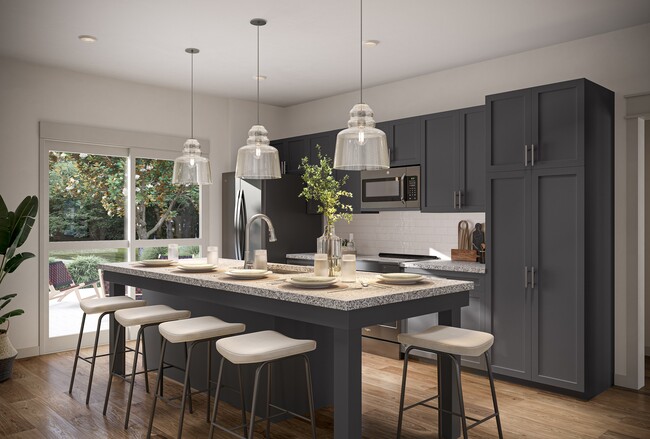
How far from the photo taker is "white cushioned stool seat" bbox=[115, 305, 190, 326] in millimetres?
3684

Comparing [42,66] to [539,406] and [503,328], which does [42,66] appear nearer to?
[503,328]

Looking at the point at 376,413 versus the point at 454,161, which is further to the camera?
the point at 454,161

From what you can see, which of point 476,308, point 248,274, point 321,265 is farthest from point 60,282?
point 476,308

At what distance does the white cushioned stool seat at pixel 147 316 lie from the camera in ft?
12.1

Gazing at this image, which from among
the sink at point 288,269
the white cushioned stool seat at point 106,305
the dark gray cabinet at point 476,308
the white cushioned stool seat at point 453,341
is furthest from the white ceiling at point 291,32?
the white cushioned stool seat at point 453,341

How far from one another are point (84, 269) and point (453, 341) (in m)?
4.45

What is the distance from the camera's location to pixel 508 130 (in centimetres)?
449

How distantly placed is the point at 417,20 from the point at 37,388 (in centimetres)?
420

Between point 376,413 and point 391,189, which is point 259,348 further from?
point 391,189

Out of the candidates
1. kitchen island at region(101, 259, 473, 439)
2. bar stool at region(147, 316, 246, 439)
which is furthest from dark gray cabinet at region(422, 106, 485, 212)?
bar stool at region(147, 316, 246, 439)

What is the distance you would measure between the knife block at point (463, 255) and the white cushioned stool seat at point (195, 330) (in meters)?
2.65

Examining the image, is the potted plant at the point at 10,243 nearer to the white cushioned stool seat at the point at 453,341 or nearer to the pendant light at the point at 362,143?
the pendant light at the point at 362,143

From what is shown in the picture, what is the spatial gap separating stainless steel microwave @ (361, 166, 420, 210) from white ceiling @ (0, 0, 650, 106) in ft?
3.49

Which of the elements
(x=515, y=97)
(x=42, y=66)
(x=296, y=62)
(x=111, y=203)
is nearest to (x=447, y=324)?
(x=515, y=97)
